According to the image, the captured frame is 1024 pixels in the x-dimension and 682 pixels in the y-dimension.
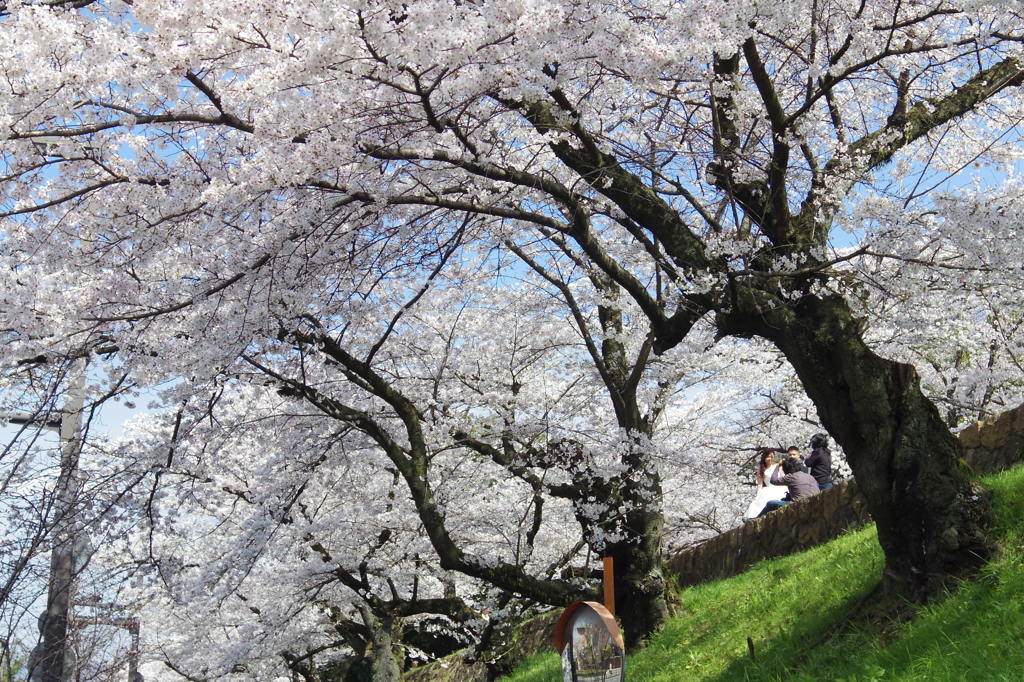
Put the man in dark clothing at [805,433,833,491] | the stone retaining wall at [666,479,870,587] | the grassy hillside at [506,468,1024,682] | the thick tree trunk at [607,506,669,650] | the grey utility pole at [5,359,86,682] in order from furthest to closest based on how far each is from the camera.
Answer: the man in dark clothing at [805,433,833,491] → the thick tree trunk at [607,506,669,650] → the stone retaining wall at [666,479,870,587] → the grey utility pole at [5,359,86,682] → the grassy hillside at [506,468,1024,682]

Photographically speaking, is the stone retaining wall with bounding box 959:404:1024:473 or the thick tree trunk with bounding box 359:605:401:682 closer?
the stone retaining wall with bounding box 959:404:1024:473

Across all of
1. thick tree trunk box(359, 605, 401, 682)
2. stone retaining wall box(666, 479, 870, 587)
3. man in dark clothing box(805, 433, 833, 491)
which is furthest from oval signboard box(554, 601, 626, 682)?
thick tree trunk box(359, 605, 401, 682)

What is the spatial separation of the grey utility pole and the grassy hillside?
15.6 ft

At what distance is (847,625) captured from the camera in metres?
5.20

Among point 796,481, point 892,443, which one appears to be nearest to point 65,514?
point 892,443

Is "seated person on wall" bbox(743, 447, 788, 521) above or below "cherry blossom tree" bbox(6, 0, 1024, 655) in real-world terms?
below

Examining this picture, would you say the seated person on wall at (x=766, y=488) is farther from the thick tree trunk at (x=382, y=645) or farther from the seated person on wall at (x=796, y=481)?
the thick tree trunk at (x=382, y=645)

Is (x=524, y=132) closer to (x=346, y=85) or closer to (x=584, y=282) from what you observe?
(x=346, y=85)

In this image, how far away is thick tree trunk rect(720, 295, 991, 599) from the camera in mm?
4836

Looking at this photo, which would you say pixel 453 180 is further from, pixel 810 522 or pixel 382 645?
pixel 382 645

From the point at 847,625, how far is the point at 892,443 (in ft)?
3.88

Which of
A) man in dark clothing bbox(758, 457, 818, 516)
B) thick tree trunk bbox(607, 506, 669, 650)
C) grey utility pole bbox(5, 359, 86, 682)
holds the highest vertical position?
grey utility pole bbox(5, 359, 86, 682)

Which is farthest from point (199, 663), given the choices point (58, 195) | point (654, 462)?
point (58, 195)

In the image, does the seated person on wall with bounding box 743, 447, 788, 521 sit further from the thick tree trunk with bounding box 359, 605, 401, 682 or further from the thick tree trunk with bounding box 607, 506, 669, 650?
the thick tree trunk with bounding box 359, 605, 401, 682
